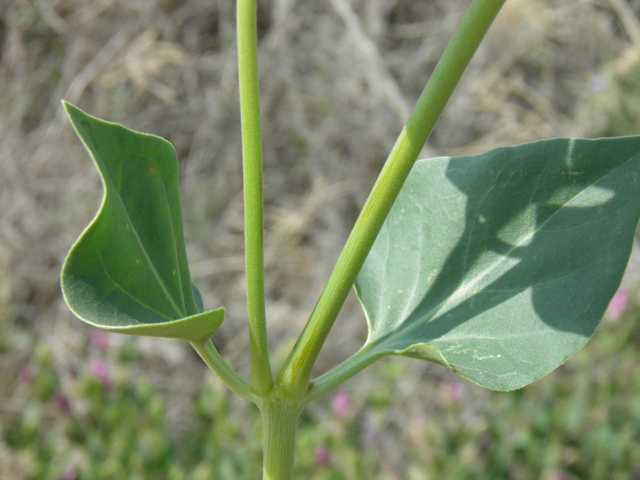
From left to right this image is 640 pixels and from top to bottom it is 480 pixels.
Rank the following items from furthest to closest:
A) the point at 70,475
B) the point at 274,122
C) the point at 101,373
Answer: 1. the point at 274,122
2. the point at 101,373
3. the point at 70,475

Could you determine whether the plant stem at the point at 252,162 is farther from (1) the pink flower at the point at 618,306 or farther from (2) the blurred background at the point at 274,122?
(2) the blurred background at the point at 274,122

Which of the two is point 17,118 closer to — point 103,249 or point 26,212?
point 26,212

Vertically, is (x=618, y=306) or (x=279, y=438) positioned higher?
(x=279, y=438)

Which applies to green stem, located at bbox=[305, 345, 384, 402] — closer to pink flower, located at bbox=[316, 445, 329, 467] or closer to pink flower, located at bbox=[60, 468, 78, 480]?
pink flower, located at bbox=[316, 445, 329, 467]

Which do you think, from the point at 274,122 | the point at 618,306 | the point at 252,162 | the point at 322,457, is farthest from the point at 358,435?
the point at 252,162

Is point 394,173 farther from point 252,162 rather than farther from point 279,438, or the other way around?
point 279,438
